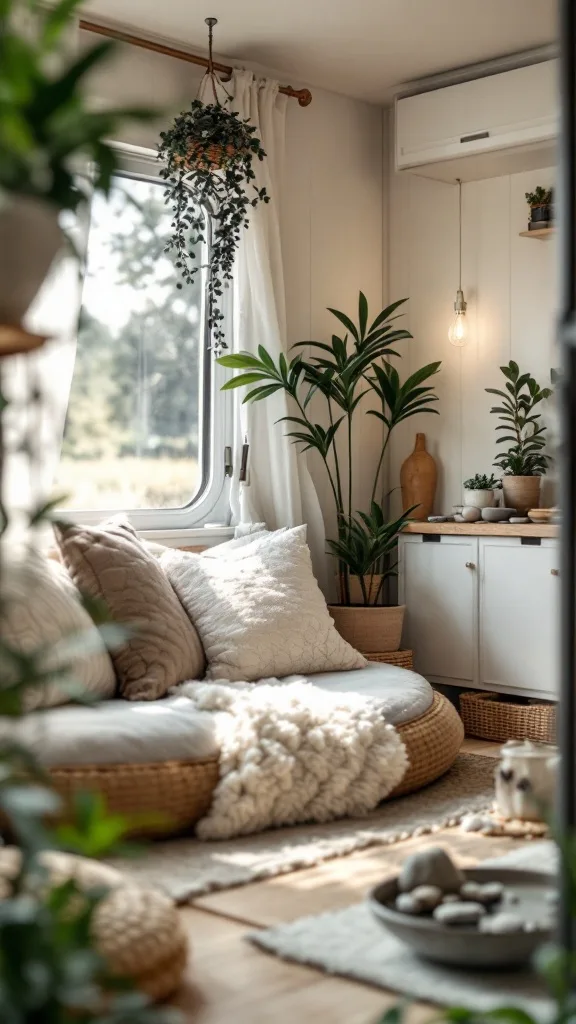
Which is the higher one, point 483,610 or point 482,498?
point 482,498

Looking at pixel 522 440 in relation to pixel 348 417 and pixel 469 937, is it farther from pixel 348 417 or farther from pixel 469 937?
pixel 469 937

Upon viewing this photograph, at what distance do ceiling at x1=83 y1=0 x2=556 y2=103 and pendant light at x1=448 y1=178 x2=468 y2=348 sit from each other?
0.62 m

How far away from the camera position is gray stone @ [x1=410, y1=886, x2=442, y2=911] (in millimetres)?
2217

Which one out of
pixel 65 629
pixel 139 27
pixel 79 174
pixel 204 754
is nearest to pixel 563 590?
pixel 79 174

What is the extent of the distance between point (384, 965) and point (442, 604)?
8.86 feet

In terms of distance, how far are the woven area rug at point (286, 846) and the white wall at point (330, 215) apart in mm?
1904

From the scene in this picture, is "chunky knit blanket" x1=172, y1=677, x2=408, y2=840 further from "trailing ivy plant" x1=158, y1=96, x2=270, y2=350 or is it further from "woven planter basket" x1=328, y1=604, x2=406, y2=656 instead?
"trailing ivy plant" x1=158, y1=96, x2=270, y2=350

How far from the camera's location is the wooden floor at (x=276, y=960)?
2039 mm

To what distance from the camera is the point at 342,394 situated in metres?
4.86

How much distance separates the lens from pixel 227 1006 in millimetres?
2062

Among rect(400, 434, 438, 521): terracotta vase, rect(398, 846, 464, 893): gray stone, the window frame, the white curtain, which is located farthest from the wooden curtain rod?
rect(398, 846, 464, 893): gray stone

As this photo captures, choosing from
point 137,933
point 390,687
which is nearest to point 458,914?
point 137,933

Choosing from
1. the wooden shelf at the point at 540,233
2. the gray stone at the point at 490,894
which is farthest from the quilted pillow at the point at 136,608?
the wooden shelf at the point at 540,233

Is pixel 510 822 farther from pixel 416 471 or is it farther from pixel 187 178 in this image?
pixel 187 178
